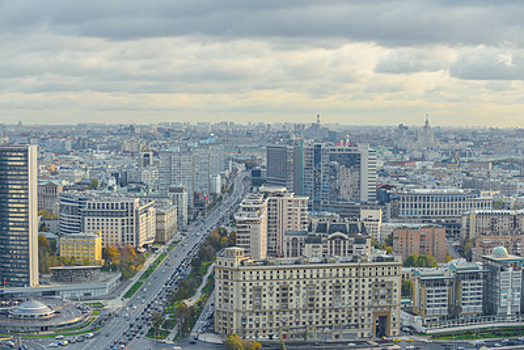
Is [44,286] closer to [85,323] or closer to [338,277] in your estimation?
[85,323]

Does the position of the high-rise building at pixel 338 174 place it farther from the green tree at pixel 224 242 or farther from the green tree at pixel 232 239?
the green tree at pixel 224 242

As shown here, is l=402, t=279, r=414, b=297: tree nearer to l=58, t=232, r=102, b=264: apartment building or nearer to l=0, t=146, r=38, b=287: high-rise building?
l=58, t=232, r=102, b=264: apartment building

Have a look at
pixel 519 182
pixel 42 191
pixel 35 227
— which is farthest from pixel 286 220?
pixel 519 182

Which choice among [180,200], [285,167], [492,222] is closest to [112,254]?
[180,200]

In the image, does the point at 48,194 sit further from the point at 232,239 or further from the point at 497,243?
the point at 497,243

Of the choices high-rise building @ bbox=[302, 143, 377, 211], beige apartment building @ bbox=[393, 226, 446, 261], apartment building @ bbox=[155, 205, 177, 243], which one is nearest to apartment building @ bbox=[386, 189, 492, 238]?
high-rise building @ bbox=[302, 143, 377, 211]

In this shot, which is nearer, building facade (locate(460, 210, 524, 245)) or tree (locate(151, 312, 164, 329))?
tree (locate(151, 312, 164, 329))
